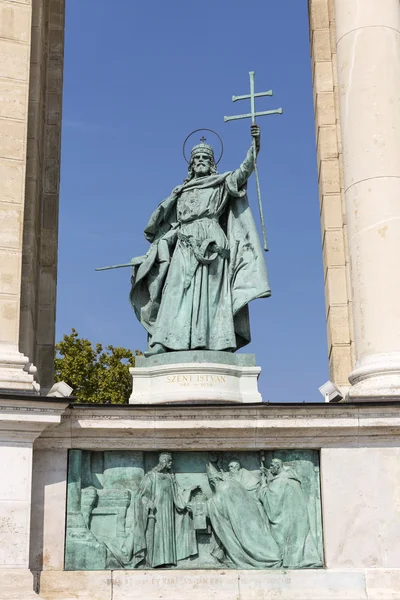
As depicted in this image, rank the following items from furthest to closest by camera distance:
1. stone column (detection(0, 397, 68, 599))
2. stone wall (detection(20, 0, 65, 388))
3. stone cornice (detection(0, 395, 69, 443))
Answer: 1. stone wall (detection(20, 0, 65, 388))
2. stone cornice (detection(0, 395, 69, 443))
3. stone column (detection(0, 397, 68, 599))

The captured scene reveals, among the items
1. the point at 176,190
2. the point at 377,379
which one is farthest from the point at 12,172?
the point at 377,379

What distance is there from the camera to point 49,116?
74.0 ft

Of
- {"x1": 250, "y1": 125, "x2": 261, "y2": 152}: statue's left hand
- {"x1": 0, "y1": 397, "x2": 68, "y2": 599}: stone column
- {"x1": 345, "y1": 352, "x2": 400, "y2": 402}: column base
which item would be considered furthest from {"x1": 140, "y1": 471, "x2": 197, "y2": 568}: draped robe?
{"x1": 250, "y1": 125, "x2": 261, "y2": 152}: statue's left hand

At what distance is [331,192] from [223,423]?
293 inches

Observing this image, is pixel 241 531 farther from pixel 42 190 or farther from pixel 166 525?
pixel 42 190

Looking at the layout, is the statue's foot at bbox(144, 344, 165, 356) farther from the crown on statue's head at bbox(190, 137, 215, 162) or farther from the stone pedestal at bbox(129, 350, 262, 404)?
the crown on statue's head at bbox(190, 137, 215, 162)

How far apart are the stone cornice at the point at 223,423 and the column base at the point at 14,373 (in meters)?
0.87

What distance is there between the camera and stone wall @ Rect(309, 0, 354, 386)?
21.4 m

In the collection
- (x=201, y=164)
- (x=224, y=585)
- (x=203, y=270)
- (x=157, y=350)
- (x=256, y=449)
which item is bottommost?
(x=224, y=585)

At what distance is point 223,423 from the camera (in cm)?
1662

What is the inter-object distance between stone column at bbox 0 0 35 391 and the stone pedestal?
212cm

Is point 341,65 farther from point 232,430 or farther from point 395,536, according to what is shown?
point 395,536

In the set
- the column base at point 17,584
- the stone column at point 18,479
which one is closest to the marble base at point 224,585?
the column base at point 17,584

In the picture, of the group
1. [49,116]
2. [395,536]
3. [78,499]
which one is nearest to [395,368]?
[395,536]
